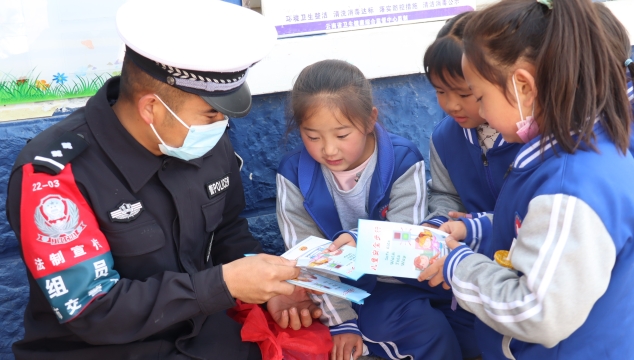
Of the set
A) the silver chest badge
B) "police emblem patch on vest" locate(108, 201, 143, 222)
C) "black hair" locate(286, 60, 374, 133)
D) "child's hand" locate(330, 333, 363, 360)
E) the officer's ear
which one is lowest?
"child's hand" locate(330, 333, 363, 360)

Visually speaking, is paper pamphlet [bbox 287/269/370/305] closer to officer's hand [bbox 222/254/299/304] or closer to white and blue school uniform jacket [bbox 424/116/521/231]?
officer's hand [bbox 222/254/299/304]

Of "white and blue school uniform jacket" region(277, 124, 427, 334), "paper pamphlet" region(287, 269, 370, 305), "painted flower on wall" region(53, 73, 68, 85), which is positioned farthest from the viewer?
"painted flower on wall" region(53, 73, 68, 85)

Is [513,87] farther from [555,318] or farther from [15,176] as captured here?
[15,176]

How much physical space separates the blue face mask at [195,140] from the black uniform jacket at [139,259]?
0.08m

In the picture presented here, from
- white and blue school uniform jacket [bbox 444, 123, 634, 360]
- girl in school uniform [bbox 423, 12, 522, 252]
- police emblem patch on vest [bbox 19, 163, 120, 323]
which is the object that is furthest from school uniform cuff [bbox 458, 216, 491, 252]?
police emblem patch on vest [bbox 19, 163, 120, 323]

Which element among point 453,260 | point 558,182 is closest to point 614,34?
point 558,182

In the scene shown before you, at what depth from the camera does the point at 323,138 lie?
2.71 meters

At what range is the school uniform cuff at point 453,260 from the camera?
2.08 m

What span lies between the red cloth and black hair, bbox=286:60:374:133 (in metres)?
0.85

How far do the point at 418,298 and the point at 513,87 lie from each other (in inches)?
48.5

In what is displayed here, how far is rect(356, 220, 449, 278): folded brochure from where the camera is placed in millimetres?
2240

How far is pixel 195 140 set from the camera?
2305 millimetres

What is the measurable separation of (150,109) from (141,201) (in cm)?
34

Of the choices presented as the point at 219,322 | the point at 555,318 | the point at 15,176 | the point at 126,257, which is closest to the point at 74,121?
the point at 15,176
